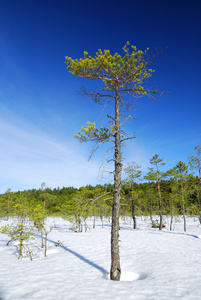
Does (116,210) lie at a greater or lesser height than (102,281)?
greater

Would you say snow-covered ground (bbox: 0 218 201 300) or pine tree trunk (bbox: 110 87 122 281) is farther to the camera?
pine tree trunk (bbox: 110 87 122 281)

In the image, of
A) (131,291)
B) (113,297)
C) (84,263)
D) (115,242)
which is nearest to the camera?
(113,297)

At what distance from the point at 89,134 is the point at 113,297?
579cm

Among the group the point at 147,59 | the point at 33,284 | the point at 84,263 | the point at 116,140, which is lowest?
the point at 84,263

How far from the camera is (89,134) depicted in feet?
24.5

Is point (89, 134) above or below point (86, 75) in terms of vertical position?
below

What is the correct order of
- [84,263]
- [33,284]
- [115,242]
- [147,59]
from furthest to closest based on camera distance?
[84,263] → [147,59] → [115,242] → [33,284]

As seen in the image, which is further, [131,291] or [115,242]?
[115,242]

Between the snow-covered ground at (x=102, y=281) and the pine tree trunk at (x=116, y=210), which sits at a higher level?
the pine tree trunk at (x=116, y=210)

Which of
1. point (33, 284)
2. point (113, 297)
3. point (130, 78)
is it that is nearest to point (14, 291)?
point (33, 284)

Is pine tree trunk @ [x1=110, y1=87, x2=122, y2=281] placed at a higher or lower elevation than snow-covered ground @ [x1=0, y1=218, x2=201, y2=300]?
higher

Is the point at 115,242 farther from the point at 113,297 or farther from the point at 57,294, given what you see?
the point at 57,294

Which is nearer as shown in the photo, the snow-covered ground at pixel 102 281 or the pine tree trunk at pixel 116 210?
the snow-covered ground at pixel 102 281

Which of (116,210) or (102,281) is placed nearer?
(102,281)
